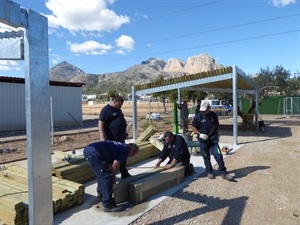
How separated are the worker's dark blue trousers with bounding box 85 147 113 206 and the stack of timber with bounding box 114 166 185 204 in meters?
0.29

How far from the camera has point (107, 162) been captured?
4.98 meters

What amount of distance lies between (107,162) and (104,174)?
0.65 ft

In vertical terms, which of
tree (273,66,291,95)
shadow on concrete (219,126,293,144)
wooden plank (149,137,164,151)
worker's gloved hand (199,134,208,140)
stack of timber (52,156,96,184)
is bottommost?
shadow on concrete (219,126,293,144)

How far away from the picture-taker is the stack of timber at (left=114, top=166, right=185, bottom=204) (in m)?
5.41

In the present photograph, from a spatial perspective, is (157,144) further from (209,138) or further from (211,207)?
(211,207)

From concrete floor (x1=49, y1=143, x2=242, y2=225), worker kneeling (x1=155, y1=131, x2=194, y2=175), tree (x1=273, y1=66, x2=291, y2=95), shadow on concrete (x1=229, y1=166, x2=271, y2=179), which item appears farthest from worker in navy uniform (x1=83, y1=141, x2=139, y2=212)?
tree (x1=273, y1=66, x2=291, y2=95)

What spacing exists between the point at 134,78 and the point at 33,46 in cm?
19807

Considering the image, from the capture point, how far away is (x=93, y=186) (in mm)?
6535

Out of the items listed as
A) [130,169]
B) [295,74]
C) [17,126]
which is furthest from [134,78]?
[130,169]

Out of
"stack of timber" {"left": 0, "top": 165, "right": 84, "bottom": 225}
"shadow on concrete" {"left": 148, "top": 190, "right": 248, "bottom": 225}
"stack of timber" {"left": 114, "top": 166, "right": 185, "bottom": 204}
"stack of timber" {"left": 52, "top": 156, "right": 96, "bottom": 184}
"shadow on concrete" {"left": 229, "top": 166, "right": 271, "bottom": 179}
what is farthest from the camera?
"shadow on concrete" {"left": 229, "top": 166, "right": 271, "bottom": 179}

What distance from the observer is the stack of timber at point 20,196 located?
4.30m

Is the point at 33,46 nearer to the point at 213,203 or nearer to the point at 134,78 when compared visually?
the point at 213,203

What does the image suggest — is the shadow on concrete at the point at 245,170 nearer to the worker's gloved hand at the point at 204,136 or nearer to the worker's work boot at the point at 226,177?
Answer: the worker's work boot at the point at 226,177

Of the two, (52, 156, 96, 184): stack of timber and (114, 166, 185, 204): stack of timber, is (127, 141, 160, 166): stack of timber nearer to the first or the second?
(52, 156, 96, 184): stack of timber
